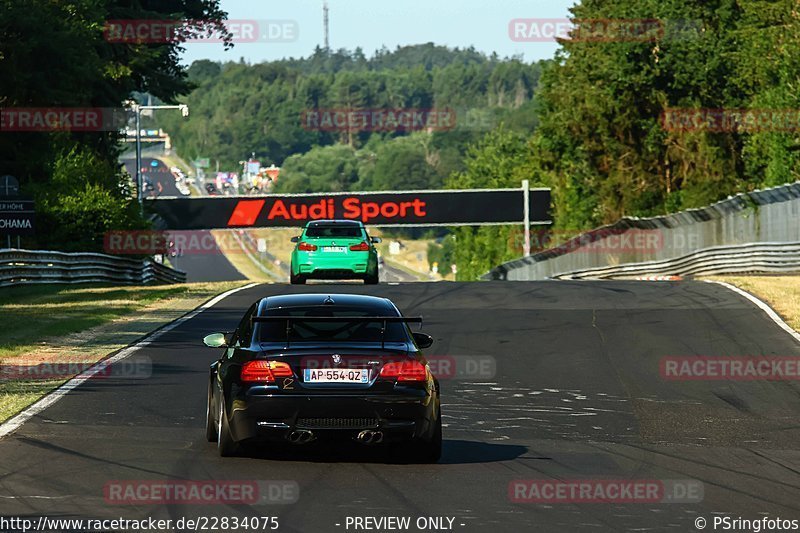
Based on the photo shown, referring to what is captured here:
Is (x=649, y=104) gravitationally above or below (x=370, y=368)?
above

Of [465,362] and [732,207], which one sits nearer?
[465,362]

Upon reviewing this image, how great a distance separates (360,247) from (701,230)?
12700mm

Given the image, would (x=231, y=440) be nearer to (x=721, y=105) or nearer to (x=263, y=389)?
(x=263, y=389)

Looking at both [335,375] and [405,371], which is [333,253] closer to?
[405,371]

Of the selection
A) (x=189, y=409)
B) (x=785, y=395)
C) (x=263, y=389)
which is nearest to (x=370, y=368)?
(x=263, y=389)

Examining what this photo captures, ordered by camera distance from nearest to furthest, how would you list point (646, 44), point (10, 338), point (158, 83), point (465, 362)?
point (465, 362) → point (10, 338) → point (158, 83) → point (646, 44)

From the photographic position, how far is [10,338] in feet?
74.5

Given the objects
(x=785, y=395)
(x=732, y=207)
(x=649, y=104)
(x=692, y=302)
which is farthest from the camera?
(x=649, y=104)

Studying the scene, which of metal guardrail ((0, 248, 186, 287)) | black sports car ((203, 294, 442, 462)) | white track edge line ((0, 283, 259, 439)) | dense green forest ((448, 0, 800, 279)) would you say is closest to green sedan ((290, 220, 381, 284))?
white track edge line ((0, 283, 259, 439))

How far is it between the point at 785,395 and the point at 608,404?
226cm

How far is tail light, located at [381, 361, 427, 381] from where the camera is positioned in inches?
452

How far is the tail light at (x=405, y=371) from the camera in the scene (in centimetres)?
1148

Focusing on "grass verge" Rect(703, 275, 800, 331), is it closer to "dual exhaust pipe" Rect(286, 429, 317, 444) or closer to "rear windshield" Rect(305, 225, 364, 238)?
"rear windshield" Rect(305, 225, 364, 238)

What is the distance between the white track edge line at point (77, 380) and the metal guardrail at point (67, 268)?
8528 mm
